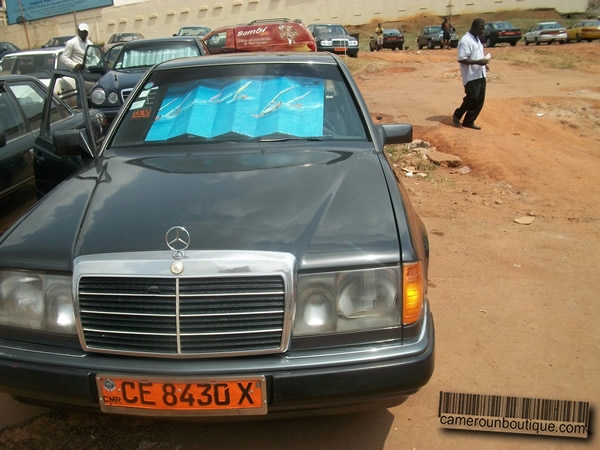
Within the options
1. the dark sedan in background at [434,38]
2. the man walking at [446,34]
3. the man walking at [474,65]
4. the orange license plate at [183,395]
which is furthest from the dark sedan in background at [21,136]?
the dark sedan in background at [434,38]

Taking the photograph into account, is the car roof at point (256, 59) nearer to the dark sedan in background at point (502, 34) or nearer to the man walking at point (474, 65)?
the man walking at point (474, 65)

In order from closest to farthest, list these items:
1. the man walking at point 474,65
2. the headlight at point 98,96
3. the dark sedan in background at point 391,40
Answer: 1. the headlight at point 98,96
2. the man walking at point 474,65
3. the dark sedan in background at point 391,40

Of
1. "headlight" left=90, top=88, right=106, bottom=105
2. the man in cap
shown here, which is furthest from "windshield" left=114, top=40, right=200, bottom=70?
the man in cap

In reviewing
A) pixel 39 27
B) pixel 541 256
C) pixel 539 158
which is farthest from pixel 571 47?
pixel 39 27

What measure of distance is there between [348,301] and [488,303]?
6.72 ft

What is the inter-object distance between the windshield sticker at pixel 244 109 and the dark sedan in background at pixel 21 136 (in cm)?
138

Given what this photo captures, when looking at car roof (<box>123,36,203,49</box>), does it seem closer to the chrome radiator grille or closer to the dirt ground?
the dirt ground

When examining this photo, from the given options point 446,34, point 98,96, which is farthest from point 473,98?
point 446,34

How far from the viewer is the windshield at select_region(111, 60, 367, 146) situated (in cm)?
348

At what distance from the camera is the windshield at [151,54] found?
9898mm

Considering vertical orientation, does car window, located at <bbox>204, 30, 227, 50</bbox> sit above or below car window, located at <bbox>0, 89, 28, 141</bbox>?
above

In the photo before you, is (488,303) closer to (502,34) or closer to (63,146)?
(63,146)

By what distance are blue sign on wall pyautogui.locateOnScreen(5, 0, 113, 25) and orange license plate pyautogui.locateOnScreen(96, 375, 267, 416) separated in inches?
2310

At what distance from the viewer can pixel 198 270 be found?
2.14m
